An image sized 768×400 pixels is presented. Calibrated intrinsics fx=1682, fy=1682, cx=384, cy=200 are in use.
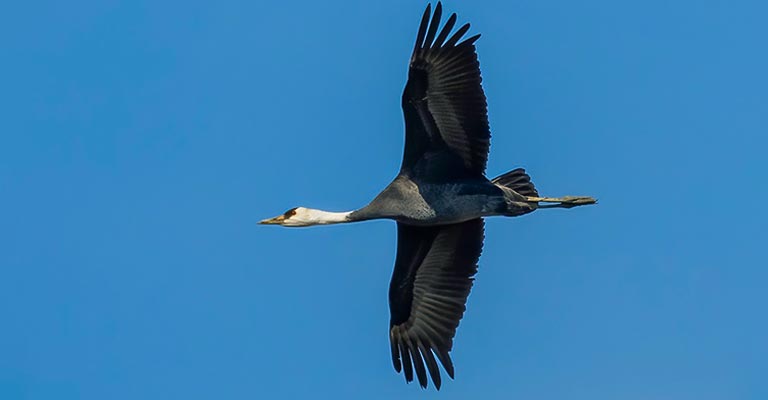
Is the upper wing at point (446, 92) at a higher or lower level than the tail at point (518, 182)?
higher

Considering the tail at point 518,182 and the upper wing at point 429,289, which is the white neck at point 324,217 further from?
the tail at point 518,182

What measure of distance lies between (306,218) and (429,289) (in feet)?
6.71

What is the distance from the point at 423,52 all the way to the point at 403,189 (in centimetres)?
195

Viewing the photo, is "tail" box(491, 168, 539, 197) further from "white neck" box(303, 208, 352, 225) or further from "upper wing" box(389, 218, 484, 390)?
"white neck" box(303, 208, 352, 225)

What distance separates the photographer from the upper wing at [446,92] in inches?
906

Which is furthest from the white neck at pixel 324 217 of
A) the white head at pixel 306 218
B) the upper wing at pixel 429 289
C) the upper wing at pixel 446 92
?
the upper wing at pixel 446 92

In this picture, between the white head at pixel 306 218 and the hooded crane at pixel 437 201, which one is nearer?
the hooded crane at pixel 437 201

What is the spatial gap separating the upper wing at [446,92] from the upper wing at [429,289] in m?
1.49

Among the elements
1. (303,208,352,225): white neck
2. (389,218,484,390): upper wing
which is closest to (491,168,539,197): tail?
(389,218,484,390): upper wing

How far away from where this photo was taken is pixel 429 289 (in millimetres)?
24234

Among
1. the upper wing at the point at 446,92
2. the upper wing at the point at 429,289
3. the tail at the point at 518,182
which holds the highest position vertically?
the upper wing at the point at 446,92

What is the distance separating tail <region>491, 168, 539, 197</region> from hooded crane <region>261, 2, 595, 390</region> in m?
0.01

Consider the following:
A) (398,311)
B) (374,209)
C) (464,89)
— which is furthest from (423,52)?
(398,311)

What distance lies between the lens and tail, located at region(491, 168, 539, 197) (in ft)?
79.0
